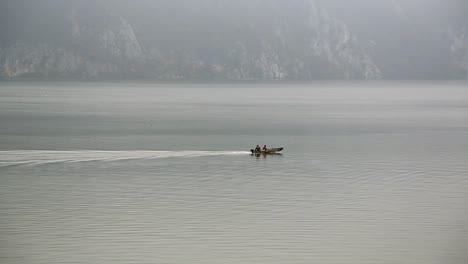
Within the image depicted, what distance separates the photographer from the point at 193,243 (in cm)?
3434

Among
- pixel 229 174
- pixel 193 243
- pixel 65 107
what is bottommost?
pixel 193 243

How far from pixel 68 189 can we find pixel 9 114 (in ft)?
206

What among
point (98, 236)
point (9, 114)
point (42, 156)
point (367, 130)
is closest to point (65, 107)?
point (9, 114)

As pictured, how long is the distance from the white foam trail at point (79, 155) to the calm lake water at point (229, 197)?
11 centimetres

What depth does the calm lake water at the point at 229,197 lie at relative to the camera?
33656 mm

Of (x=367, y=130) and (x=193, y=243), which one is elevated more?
(x=367, y=130)

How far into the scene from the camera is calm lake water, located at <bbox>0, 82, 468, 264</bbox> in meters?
33.7

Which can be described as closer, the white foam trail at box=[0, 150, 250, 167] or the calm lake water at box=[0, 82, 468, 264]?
the calm lake water at box=[0, 82, 468, 264]

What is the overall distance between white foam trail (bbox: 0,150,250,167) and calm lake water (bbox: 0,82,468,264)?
4.4 inches

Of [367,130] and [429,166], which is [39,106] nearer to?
Answer: [367,130]

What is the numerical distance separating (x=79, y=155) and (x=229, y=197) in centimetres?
1836

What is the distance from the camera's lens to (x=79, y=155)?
2378 inches

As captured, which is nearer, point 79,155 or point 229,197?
point 229,197

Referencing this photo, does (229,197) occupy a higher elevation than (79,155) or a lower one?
lower
